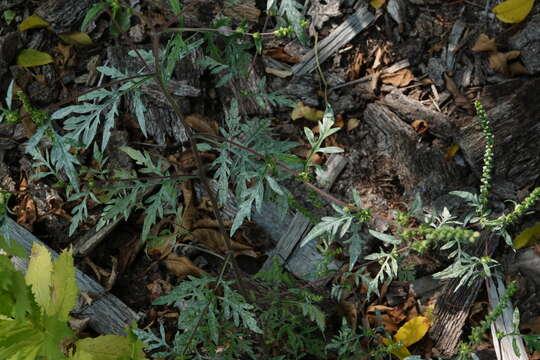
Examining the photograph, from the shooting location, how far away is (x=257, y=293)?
279 centimetres

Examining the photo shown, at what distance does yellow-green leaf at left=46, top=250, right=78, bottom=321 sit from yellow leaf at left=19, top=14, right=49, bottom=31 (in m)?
1.73

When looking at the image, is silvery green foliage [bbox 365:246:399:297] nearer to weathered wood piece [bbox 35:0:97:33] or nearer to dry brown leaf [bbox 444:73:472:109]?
dry brown leaf [bbox 444:73:472:109]

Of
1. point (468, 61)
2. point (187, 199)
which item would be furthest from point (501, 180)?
point (187, 199)

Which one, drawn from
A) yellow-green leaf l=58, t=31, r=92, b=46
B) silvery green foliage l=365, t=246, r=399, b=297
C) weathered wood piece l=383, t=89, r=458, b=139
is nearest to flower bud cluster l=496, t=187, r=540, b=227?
silvery green foliage l=365, t=246, r=399, b=297

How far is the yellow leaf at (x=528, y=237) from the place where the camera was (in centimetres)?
273

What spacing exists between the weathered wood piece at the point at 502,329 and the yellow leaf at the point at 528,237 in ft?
0.72

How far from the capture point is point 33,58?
3139 millimetres

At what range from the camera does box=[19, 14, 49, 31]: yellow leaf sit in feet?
10.2

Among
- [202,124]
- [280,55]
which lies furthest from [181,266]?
[280,55]

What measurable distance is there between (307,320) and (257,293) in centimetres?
29

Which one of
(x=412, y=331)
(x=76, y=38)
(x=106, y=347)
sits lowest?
(x=412, y=331)

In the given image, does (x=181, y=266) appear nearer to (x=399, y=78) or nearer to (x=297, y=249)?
(x=297, y=249)

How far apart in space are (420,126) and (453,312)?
102cm

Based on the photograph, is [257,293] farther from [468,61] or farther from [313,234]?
[468,61]
